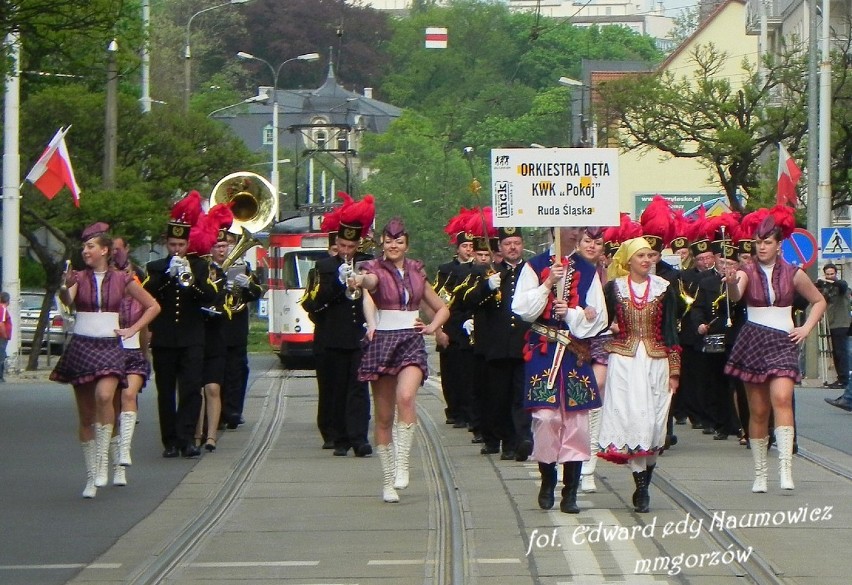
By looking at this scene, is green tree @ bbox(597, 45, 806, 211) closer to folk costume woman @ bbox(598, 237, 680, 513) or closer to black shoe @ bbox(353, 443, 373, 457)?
black shoe @ bbox(353, 443, 373, 457)

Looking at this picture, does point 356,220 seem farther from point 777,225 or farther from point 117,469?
point 777,225

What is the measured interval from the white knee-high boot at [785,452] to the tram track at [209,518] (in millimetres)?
3672

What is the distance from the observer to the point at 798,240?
23672mm

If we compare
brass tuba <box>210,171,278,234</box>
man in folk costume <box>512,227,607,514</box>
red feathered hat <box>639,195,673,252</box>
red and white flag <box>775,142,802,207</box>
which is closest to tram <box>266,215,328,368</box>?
red and white flag <box>775,142,802,207</box>

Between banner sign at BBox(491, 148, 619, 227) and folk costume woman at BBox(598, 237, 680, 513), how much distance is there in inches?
14.3

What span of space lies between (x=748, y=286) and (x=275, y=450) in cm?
545

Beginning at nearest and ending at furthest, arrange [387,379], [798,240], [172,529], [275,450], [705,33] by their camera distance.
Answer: [172,529] → [387,379] → [275,450] → [798,240] → [705,33]

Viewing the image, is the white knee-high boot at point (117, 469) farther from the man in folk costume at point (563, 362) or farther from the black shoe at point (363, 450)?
the man in folk costume at point (563, 362)

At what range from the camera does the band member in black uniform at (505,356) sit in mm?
14359

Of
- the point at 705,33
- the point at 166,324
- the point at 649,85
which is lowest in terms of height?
the point at 166,324

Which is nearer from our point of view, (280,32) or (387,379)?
(387,379)

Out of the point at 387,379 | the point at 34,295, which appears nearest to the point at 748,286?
the point at 387,379

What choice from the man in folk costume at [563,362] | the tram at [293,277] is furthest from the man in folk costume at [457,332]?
the tram at [293,277]

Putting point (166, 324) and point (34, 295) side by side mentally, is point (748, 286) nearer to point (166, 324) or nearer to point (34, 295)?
point (166, 324)
